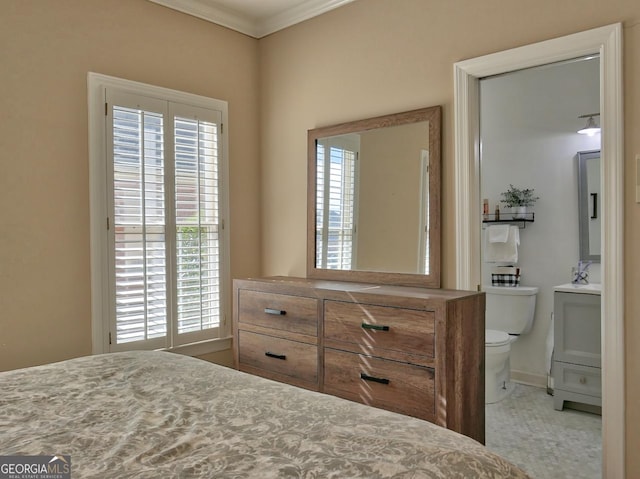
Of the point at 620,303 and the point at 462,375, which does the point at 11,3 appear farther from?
the point at 620,303

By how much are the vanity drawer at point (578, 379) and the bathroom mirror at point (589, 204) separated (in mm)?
944

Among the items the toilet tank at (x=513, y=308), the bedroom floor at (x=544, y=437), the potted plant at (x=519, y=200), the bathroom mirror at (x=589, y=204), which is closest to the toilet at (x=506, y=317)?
the toilet tank at (x=513, y=308)

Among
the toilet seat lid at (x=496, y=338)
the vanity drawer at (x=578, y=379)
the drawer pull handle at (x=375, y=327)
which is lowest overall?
the vanity drawer at (x=578, y=379)

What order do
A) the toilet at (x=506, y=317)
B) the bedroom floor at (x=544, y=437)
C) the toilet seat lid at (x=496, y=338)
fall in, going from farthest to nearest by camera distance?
1. the toilet at (x=506, y=317)
2. the toilet seat lid at (x=496, y=338)
3. the bedroom floor at (x=544, y=437)

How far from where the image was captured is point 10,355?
8.52ft

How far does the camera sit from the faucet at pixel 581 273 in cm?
392

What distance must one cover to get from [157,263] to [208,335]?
2.14 ft

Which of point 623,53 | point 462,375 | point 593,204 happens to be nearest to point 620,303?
point 462,375

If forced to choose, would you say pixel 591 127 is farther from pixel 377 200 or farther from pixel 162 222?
pixel 162 222

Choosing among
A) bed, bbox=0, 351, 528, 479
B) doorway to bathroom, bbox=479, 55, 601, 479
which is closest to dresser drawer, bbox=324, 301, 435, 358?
bed, bbox=0, 351, 528, 479

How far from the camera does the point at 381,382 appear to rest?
2.49 meters

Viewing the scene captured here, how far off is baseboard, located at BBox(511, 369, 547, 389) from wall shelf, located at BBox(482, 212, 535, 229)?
1.26m

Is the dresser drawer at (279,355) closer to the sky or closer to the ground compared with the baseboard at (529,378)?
closer to the sky

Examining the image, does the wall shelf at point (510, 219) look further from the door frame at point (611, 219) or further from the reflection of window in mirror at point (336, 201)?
the door frame at point (611, 219)
